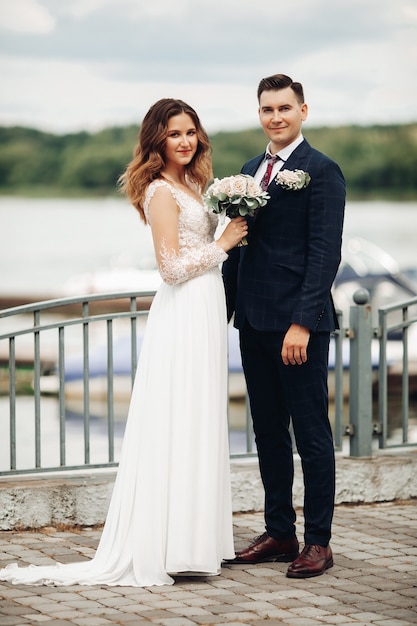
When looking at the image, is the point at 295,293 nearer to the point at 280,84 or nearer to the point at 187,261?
the point at 187,261

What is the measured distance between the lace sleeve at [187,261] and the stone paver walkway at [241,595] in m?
1.20

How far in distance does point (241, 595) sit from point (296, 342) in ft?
3.20

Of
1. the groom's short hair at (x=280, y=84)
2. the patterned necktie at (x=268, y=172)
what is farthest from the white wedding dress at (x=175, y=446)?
the groom's short hair at (x=280, y=84)

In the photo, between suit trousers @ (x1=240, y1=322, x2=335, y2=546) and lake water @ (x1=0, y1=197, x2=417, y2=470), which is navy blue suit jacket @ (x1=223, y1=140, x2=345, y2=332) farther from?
lake water @ (x1=0, y1=197, x2=417, y2=470)

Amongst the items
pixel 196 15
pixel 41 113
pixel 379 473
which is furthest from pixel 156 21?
pixel 379 473

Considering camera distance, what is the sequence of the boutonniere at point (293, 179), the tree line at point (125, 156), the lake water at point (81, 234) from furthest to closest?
the tree line at point (125, 156) → the lake water at point (81, 234) → the boutonniere at point (293, 179)

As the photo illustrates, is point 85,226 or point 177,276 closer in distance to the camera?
point 177,276

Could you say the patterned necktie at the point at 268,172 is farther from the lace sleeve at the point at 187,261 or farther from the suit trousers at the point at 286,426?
the suit trousers at the point at 286,426

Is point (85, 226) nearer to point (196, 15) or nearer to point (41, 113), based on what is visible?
point (41, 113)

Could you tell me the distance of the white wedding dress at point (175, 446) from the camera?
423 centimetres

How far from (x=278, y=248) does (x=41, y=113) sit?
3718 centimetres

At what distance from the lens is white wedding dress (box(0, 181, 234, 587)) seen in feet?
13.9

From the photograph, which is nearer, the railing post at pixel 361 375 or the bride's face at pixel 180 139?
the bride's face at pixel 180 139

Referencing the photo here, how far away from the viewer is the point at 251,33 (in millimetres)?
39906
